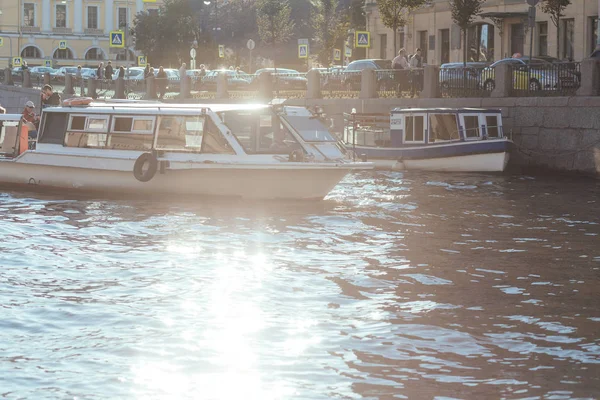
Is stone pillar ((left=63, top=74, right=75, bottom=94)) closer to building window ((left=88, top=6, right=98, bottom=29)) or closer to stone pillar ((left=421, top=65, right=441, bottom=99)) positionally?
stone pillar ((left=421, top=65, right=441, bottom=99))

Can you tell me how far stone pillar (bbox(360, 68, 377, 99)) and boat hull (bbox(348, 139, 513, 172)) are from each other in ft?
22.7

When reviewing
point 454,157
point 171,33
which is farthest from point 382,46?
point 454,157

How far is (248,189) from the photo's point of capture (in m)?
20.5

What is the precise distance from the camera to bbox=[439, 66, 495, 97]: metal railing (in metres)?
32.8

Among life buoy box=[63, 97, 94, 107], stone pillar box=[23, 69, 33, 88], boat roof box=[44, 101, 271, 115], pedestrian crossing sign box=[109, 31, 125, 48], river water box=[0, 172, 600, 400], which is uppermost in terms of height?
pedestrian crossing sign box=[109, 31, 125, 48]

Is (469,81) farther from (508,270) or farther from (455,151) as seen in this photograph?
(508,270)

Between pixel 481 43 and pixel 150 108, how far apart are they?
37.6 metres

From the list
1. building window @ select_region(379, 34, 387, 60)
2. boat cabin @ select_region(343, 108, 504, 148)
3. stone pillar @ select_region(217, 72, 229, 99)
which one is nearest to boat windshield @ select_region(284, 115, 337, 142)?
boat cabin @ select_region(343, 108, 504, 148)

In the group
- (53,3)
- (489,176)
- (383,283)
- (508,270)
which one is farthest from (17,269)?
(53,3)

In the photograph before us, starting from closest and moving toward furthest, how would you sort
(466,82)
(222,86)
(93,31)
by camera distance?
1. (466,82)
2. (222,86)
3. (93,31)

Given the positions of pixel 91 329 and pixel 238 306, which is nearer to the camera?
pixel 91 329

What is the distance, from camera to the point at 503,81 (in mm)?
31609

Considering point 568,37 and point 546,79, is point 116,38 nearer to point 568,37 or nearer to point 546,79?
point 568,37

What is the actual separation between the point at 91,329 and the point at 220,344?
1.32 meters
